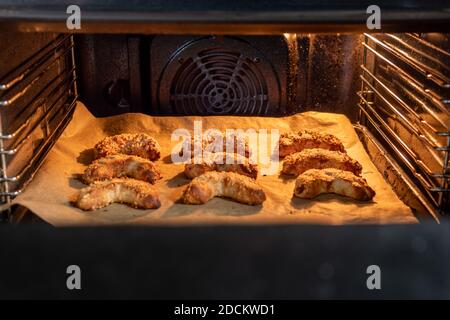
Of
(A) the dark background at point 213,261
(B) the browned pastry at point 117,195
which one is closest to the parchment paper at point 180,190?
(B) the browned pastry at point 117,195

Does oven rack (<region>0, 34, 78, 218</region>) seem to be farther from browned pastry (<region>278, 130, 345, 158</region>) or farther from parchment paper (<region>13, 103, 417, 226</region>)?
Answer: browned pastry (<region>278, 130, 345, 158</region>)

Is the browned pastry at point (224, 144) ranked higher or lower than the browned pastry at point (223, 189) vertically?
higher

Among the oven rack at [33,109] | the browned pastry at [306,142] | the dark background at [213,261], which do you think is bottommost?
the dark background at [213,261]

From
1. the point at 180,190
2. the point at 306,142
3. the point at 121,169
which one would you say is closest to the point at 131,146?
the point at 121,169

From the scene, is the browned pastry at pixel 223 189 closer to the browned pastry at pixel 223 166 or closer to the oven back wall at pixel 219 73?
the browned pastry at pixel 223 166

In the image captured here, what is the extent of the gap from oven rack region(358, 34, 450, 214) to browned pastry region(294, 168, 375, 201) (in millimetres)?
148

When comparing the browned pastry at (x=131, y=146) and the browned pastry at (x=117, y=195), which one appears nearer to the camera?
the browned pastry at (x=117, y=195)

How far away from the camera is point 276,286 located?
1402mm

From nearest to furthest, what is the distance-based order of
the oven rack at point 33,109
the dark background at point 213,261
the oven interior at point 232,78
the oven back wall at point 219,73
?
the dark background at point 213,261 → the oven rack at point 33,109 → the oven interior at point 232,78 → the oven back wall at point 219,73

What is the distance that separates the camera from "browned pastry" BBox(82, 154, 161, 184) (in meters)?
2.01

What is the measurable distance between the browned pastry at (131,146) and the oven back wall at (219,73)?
0.69ft

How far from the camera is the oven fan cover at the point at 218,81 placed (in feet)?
7.59

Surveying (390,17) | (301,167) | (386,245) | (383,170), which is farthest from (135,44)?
(386,245)

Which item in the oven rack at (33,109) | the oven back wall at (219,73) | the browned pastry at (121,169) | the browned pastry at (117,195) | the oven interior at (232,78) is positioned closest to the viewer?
the oven rack at (33,109)
